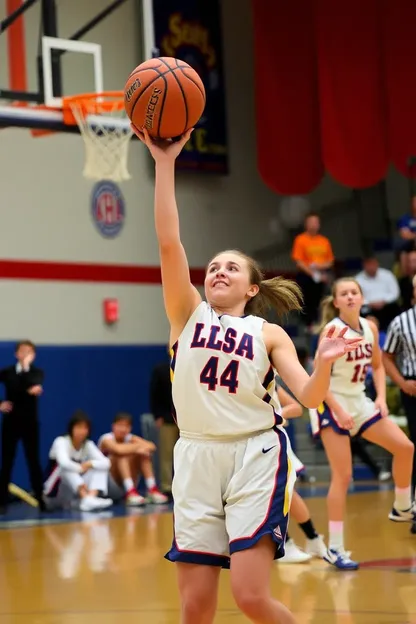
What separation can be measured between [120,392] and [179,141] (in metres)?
12.8

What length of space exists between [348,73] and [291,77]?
94cm

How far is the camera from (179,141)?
4441mm

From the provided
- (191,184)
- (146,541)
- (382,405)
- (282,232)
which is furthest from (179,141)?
(282,232)

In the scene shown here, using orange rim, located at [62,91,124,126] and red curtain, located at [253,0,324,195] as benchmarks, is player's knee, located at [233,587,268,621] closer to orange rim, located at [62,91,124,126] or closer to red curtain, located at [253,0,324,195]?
orange rim, located at [62,91,124,126]

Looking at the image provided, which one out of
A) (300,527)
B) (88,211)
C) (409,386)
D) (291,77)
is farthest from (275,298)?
(291,77)

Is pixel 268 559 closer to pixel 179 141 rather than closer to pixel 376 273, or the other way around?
pixel 179 141

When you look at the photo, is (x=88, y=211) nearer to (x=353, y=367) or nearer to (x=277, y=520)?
(x=353, y=367)

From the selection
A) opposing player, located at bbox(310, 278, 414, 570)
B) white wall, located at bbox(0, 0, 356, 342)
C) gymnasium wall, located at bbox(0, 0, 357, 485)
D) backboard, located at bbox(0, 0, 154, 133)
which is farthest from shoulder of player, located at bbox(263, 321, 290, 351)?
gymnasium wall, located at bbox(0, 0, 357, 485)

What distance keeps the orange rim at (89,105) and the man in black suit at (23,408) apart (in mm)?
3908

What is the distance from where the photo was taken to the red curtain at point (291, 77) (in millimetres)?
17188

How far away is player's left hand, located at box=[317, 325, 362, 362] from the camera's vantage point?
3.99m

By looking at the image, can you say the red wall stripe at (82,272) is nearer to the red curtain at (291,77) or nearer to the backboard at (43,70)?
the red curtain at (291,77)

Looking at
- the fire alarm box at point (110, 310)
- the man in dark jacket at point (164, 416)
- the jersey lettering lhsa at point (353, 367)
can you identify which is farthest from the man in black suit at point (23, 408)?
the jersey lettering lhsa at point (353, 367)

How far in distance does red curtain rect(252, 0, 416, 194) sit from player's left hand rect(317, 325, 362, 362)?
506 inches
